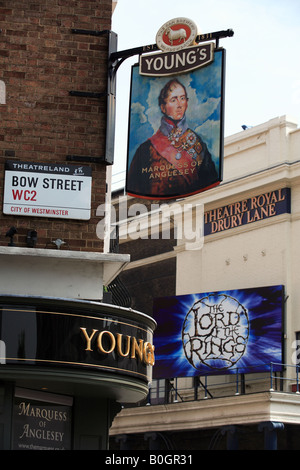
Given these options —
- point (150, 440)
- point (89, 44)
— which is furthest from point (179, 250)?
point (89, 44)

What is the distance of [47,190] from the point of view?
41.5 feet

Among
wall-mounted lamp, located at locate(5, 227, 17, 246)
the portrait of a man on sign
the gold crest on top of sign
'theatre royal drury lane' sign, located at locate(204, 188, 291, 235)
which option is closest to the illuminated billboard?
'theatre royal drury lane' sign, located at locate(204, 188, 291, 235)

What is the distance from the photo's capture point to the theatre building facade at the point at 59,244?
11.7m

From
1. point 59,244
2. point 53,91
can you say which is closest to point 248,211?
point 53,91

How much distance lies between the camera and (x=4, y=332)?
37.8 feet

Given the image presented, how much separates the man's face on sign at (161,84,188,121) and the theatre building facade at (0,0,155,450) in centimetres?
81

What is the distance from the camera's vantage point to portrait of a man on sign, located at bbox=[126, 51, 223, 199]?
12633 millimetres

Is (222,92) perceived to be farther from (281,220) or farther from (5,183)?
(281,220)

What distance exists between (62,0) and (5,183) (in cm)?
299

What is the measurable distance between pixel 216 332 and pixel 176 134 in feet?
55.5

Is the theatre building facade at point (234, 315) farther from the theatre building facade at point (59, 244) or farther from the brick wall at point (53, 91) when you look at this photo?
the brick wall at point (53, 91)

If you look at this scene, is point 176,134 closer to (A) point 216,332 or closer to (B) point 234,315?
(B) point 234,315

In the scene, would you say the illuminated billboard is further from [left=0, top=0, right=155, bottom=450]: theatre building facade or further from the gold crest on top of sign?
the gold crest on top of sign

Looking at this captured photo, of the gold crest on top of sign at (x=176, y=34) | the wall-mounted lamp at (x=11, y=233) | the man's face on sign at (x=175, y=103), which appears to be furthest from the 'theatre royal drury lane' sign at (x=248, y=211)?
the wall-mounted lamp at (x=11, y=233)
